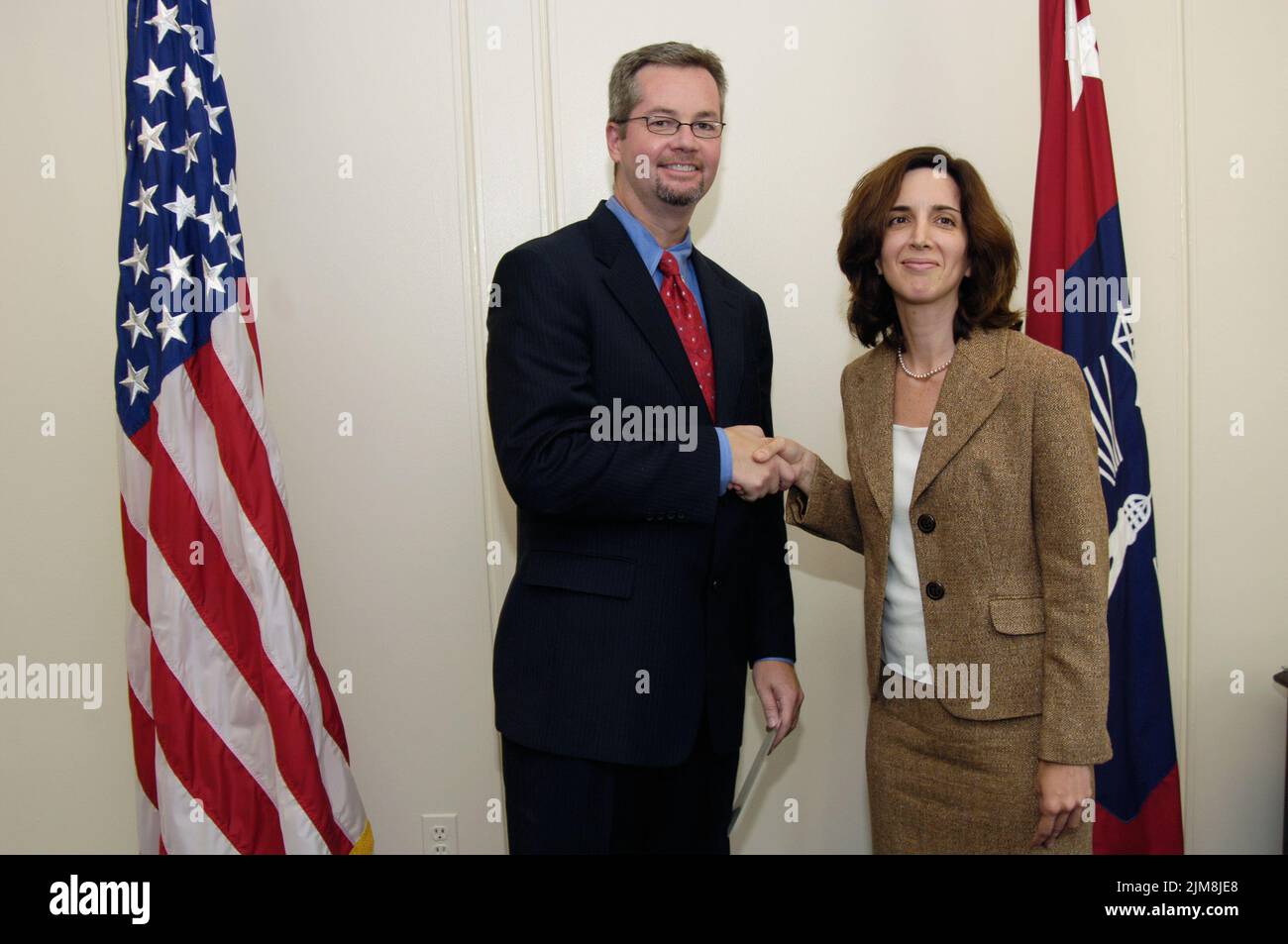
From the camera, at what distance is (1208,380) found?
116 inches

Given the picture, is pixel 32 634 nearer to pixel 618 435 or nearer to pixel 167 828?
pixel 167 828

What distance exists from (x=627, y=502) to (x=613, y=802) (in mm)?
590

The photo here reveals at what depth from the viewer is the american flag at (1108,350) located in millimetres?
2529

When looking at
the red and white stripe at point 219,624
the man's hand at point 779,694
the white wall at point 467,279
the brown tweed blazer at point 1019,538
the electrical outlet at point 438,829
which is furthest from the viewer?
the electrical outlet at point 438,829

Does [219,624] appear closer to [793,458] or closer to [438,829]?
[438,829]

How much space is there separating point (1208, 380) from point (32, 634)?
358cm

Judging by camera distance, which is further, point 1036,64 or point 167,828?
point 1036,64

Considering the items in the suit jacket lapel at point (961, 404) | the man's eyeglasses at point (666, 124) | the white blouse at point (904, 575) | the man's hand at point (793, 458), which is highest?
the man's eyeglasses at point (666, 124)

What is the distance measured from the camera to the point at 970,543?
1.82 metres

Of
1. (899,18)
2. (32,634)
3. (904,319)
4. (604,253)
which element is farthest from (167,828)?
(899,18)

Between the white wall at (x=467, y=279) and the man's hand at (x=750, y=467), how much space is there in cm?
101

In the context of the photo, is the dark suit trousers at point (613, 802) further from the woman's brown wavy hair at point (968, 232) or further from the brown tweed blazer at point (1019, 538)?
the woman's brown wavy hair at point (968, 232)

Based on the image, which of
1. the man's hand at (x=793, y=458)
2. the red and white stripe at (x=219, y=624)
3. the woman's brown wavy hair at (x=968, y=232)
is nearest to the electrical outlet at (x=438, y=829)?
the red and white stripe at (x=219, y=624)

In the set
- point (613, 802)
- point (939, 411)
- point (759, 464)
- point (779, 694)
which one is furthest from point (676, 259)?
point (613, 802)
